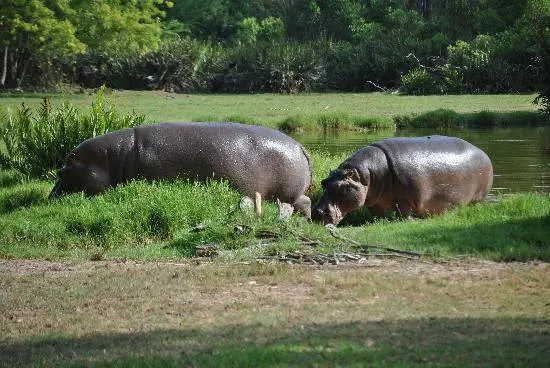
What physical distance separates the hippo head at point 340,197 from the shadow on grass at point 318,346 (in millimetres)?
5596

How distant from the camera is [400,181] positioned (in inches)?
487

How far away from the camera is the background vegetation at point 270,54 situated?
128 ft

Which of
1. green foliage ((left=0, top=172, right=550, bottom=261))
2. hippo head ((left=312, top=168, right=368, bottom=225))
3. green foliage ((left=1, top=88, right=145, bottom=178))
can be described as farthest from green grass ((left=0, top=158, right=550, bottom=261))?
green foliage ((left=1, top=88, right=145, bottom=178))

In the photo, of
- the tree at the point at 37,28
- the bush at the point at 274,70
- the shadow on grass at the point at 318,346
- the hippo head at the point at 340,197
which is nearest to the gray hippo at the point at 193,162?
the hippo head at the point at 340,197

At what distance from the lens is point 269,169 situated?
41.7 feet

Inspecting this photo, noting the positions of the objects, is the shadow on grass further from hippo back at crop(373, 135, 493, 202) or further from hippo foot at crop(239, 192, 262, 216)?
hippo back at crop(373, 135, 493, 202)

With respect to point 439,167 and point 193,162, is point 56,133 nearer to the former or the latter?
point 193,162

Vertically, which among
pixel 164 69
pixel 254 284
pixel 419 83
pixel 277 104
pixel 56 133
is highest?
pixel 56 133

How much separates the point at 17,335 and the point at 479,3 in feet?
181

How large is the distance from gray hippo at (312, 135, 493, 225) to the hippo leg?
1.25ft

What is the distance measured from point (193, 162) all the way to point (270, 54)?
3539 cm

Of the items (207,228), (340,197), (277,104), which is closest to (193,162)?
(340,197)

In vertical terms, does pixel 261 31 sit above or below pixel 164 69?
above

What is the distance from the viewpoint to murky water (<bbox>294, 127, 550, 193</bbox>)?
55.9 ft
